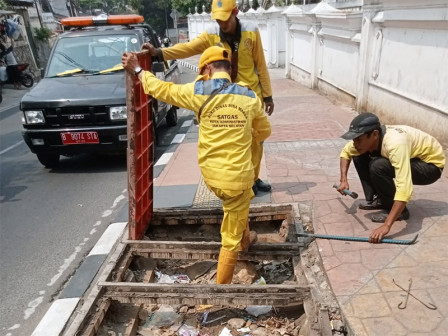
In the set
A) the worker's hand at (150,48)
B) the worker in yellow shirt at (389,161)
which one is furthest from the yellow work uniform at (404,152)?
the worker's hand at (150,48)

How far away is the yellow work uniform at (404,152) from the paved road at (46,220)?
2785mm

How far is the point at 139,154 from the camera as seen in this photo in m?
3.27

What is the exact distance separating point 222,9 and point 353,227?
86.1 inches

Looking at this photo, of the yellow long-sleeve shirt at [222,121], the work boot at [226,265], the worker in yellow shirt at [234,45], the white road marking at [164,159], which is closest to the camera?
the yellow long-sleeve shirt at [222,121]

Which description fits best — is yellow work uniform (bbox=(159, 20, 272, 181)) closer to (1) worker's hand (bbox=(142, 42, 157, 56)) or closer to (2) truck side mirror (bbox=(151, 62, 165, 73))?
(1) worker's hand (bbox=(142, 42, 157, 56))

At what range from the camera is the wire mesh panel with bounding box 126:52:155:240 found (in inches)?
118

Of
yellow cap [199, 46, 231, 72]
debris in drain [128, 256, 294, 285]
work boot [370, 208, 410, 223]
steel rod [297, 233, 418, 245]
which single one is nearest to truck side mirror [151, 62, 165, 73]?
yellow cap [199, 46, 231, 72]

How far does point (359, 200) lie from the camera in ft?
12.6

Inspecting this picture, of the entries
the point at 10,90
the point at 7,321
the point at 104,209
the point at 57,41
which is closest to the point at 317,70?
the point at 57,41

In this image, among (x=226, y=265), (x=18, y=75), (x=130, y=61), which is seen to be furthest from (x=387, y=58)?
(x=18, y=75)

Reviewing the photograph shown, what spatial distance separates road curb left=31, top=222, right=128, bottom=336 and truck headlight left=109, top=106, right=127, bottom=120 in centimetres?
173

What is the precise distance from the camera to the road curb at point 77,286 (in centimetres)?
270

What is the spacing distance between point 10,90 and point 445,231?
17.4 m

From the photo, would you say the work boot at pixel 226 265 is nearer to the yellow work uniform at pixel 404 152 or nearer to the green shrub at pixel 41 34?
the yellow work uniform at pixel 404 152
